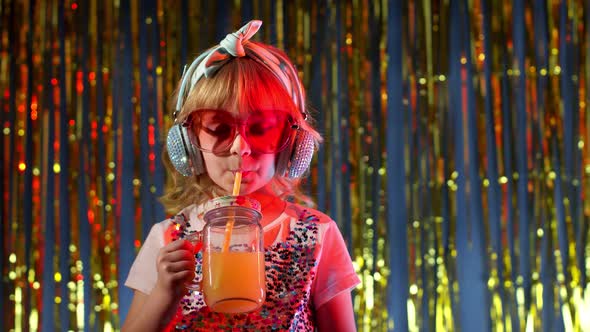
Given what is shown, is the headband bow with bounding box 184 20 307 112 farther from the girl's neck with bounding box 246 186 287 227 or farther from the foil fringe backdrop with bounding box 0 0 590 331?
the foil fringe backdrop with bounding box 0 0 590 331

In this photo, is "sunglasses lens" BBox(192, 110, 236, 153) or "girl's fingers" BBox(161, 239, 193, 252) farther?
"sunglasses lens" BBox(192, 110, 236, 153)

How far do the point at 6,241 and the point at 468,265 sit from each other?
1.18 m

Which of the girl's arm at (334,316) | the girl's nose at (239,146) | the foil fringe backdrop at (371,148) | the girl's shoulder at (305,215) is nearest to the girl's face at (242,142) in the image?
the girl's nose at (239,146)

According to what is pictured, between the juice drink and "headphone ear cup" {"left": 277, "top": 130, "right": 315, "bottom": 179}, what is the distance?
0.26m

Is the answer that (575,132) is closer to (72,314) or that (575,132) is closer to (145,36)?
(145,36)

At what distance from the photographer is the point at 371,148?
227 cm

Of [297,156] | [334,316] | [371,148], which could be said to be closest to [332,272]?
[334,316]

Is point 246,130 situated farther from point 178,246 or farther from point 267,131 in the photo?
point 178,246

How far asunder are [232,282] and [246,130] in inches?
10.5

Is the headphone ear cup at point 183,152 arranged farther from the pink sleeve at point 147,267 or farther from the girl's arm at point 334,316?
the girl's arm at point 334,316

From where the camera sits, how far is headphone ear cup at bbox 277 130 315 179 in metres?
1.35

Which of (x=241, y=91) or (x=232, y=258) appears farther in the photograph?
(x=241, y=91)

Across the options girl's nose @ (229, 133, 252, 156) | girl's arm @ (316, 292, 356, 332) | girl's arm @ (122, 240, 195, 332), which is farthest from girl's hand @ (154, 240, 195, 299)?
girl's arm @ (316, 292, 356, 332)

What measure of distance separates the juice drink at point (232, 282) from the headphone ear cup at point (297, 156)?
26 centimetres
